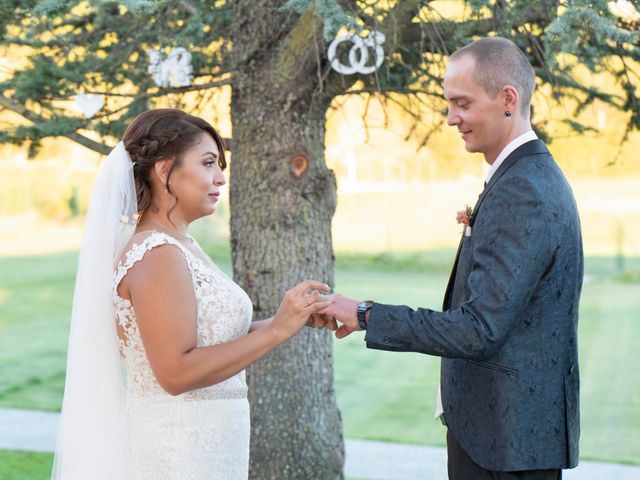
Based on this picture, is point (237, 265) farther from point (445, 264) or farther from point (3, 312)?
point (445, 264)

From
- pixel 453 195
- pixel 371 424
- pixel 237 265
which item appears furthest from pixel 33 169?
pixel 237 265

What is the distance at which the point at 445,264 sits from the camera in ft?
73.4

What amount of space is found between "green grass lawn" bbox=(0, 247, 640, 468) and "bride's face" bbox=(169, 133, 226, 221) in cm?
409

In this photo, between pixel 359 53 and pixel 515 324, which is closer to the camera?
pixel 515 324

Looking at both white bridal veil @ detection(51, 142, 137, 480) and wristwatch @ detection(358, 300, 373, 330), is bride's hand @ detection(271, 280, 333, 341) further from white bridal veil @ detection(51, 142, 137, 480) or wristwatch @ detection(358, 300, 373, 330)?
white bridal veil @ detection(51, 142, 137, 480)

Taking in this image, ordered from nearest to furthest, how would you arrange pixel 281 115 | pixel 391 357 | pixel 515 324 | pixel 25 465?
1. pixel 515 324
2. pixel 281 115
3. pixel 25 465
4. pixel 391 357

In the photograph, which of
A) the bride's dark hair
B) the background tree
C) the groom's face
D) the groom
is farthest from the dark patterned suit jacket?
the background tree

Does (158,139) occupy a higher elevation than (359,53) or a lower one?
lower

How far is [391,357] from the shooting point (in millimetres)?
13867

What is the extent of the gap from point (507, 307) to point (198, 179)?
1063mm

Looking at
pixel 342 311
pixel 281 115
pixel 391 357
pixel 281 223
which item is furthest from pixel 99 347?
pixel 391 357

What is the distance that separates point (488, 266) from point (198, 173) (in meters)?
0.98

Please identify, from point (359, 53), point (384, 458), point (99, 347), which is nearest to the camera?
point (99, 347)

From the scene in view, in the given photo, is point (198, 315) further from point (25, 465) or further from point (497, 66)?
point (25, 465)
